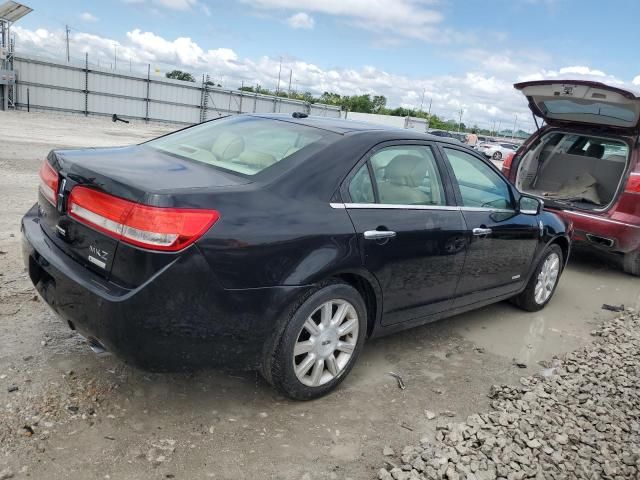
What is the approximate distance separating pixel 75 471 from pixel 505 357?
10.0ft

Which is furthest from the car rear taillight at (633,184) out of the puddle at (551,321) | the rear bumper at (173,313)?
the rear bumper at (173,313)

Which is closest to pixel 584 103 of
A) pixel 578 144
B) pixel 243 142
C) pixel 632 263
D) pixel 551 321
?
pixel 578 144

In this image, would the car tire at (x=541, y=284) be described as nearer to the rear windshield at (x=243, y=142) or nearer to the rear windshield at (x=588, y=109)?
the rear windshield at (x=588, y=109)

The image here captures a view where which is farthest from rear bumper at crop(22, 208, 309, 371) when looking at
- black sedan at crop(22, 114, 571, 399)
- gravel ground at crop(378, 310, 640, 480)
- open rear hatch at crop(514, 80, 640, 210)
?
open rear hatch at crop(514, 80, 640, 210)

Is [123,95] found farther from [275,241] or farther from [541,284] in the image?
[275,241]

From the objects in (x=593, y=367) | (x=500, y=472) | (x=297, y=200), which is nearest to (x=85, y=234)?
(x=297, y=200)

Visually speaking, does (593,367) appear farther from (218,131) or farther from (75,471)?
(75,471)

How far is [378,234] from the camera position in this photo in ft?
10.4

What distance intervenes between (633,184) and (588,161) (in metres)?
1.57

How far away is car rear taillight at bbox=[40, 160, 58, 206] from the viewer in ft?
9.64

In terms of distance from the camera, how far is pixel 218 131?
3742 mm

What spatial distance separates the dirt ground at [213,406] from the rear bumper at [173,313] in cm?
39

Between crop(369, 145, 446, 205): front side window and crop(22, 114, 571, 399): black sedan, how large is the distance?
0.01 m

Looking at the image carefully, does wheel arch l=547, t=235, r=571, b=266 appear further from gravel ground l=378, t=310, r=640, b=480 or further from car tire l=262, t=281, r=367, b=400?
car tire l=262, t=281, r=367, b=400
